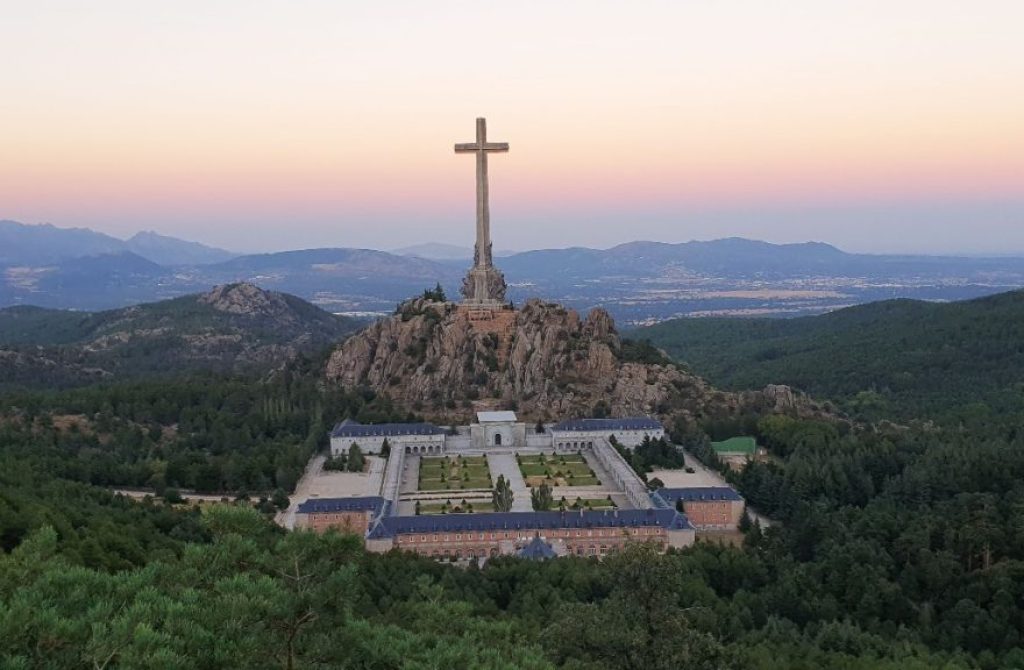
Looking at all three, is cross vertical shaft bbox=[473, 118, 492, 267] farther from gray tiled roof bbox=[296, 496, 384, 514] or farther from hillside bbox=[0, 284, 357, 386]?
gray tiled roof bbox=[296, 496, 384, 514]

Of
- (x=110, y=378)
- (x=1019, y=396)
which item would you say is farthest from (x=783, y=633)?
(x=110, y=378)

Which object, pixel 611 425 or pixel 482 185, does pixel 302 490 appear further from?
pixel 482 185

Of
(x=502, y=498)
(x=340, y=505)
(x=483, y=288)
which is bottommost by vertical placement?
(x=502, y=498)

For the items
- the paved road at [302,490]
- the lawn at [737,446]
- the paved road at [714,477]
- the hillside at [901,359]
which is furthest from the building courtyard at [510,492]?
the hillside at [901,359]

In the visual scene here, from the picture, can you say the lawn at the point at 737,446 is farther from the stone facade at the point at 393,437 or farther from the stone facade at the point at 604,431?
the stone facade at the point at 393,437

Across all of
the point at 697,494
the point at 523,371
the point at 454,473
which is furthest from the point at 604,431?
the point at 697,494

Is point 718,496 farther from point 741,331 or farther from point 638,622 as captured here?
point 741,331
